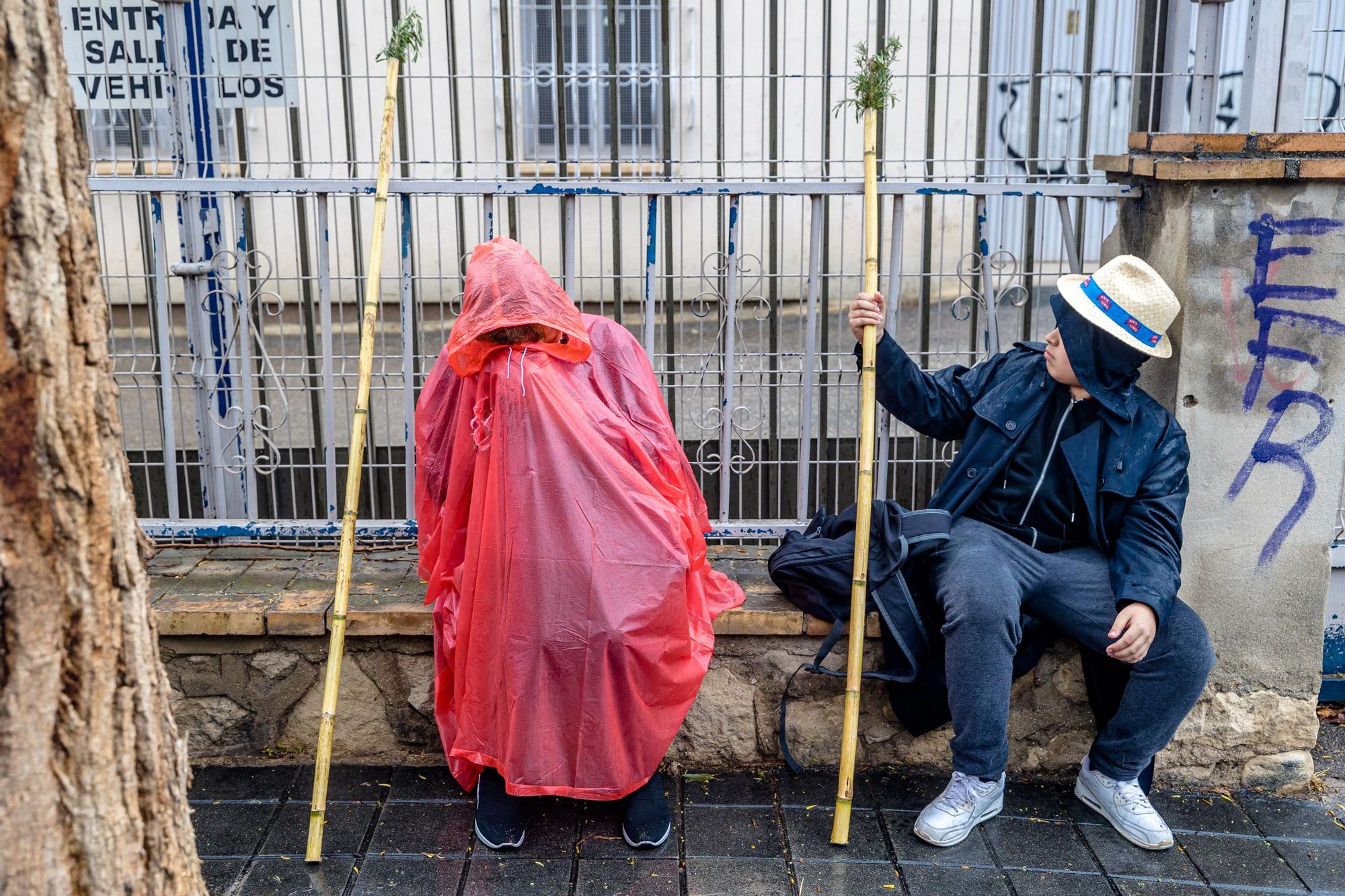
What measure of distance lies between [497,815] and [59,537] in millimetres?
1801

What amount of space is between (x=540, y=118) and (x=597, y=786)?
130 inches

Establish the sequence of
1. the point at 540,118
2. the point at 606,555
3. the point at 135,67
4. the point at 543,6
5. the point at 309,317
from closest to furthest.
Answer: the point at 606,555 < the point at 135,67 < the point at 309,317 < the point at 540,118 < the point at 543,6

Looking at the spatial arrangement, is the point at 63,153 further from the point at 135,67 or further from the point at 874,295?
the point at 135,67

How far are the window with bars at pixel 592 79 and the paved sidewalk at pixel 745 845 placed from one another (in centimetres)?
254

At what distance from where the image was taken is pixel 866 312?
3439 millimetres

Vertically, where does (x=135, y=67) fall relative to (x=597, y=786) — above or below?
above

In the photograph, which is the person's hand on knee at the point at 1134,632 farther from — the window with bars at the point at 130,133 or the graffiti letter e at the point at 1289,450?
the window with bars at the point at 130,133

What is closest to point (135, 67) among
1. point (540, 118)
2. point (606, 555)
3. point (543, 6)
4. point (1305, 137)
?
point (540, 118)

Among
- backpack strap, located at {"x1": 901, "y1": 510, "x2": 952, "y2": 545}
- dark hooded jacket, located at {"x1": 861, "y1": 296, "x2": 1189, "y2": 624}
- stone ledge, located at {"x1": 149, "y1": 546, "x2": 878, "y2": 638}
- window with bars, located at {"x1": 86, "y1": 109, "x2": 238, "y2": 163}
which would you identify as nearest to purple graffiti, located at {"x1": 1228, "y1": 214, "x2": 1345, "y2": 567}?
dark hooded jacket, located at {"x1": 861, "y1": 296, "x2": 1189, "y2": 624}

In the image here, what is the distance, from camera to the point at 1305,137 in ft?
11.1

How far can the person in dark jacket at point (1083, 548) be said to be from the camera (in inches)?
128

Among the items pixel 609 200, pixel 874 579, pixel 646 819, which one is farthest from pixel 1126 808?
pixel 609 200

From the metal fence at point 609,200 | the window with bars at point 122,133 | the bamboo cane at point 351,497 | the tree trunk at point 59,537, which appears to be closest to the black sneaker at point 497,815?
the bamboo cane at point 351,497

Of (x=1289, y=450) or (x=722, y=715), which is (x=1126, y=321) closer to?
(x=1289, y=450)
